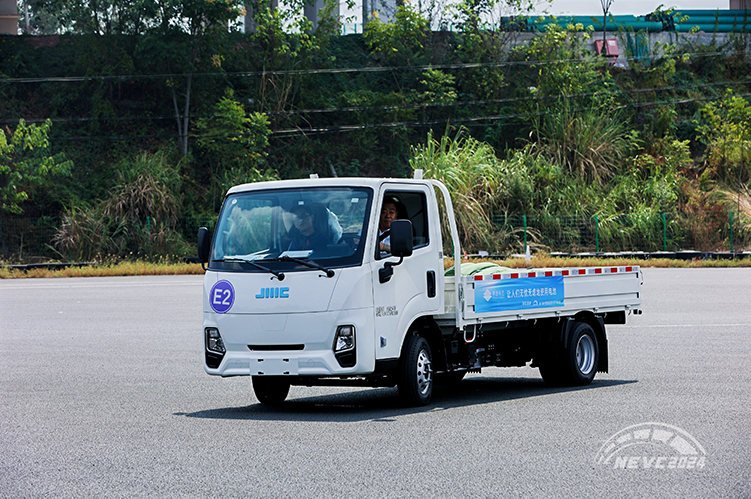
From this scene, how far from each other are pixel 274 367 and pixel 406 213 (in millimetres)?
2141

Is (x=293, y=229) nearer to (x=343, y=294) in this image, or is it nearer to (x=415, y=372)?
(x=343, y=294)

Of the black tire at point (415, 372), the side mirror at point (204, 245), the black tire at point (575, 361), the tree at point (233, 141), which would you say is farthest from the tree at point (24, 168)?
the black tire at point (415, 372)


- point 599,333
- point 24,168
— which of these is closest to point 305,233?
point 599,333

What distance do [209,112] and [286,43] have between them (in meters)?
5.58

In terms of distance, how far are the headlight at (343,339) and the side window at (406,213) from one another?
97 centimetres

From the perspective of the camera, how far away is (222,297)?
32.0ft

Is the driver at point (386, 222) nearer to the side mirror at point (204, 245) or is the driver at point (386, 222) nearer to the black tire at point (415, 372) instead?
the black tire at point (415, 372)

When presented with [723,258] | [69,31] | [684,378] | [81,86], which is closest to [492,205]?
[723,258]

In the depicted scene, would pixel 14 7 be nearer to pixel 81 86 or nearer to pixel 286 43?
pixel 81 86

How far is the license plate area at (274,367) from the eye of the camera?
370 inches

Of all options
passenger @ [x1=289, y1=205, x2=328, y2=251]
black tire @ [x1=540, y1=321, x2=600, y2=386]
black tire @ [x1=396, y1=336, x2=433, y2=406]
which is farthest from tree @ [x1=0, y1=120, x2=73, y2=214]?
black tire @ [x1=396, y1=336, x2=433, y2=406]

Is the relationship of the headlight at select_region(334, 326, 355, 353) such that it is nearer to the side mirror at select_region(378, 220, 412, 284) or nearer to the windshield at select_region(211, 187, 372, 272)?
the windshield at select_region(211, 187, 372, 272)

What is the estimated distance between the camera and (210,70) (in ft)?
159

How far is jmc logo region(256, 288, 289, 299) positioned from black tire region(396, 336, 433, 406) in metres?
1.32
